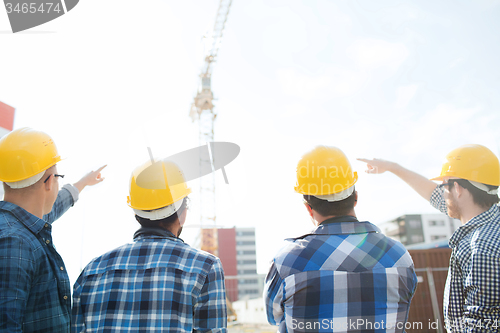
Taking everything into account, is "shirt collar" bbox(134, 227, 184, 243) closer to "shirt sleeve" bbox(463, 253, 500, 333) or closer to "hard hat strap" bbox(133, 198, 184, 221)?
"hard hat strap" bbox(133, 198, 184, 221)

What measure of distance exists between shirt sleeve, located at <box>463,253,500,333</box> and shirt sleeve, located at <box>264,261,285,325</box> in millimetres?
1207

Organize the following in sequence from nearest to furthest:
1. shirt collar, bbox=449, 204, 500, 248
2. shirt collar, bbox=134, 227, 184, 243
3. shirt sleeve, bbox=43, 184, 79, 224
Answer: shirt collar, bbox=134, 227, 184, 243, shirt collar, bbox=449, 204, 500, 248, shirt sleeve, bbox=43, 184, 79, 224

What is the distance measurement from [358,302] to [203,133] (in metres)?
44.5

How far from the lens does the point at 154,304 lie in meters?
1.73

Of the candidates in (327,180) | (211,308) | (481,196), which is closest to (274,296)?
(211,308)

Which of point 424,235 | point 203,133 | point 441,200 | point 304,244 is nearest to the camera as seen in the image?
point 304,244

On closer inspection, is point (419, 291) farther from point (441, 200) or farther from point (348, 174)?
point (348, 174)

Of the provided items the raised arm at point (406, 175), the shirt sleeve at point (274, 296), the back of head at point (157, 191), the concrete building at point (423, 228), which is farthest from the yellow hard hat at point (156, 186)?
the concrete building at point (423, 228)

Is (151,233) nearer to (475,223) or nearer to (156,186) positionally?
(156,186)

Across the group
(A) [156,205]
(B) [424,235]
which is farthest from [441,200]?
(B) [424,235]

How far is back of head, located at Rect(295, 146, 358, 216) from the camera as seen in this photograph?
197 centimetres

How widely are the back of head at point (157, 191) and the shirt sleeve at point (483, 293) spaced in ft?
6.06

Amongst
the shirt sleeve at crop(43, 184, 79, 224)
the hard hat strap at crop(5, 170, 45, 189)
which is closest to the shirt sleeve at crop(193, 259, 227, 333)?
the hard hat strap at crop(5, 170, 45, 189)

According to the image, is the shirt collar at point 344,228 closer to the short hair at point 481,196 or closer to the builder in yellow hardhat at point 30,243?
the short hair at point 481,196
